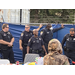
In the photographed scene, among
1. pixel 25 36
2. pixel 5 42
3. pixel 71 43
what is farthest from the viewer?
pixel 25 36

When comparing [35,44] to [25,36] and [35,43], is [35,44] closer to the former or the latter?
[35,43]

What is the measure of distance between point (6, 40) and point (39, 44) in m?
1.42

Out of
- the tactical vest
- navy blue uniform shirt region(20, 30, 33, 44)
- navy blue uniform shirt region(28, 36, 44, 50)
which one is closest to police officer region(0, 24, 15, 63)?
navy blue uniform shirt region(20, 30, 33, 44)

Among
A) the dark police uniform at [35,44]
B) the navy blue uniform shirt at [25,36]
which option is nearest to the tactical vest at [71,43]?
the dark police uniform at [35,44]

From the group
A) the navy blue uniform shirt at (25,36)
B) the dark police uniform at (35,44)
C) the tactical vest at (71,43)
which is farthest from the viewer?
the navy blue uniform shirt at (25,36)

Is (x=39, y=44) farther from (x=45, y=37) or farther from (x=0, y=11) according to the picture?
(x=0, y=11)

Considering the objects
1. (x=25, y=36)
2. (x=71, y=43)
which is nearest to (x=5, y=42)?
(x=25, y=36)

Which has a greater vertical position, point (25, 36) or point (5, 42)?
point (25, 36)

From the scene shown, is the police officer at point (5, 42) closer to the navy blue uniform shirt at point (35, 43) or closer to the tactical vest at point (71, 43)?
the navy blue uniform shirt at point (35, 43)

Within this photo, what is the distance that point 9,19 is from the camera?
935 centimetres

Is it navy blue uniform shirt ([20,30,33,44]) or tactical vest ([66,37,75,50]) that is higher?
navy blue uniform shirt ([20,30,33,44])

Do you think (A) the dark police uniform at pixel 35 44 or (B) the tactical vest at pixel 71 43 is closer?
(A) the dark police uniform at pixel 35 44

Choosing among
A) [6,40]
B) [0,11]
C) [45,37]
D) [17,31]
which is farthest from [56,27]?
[0,11]

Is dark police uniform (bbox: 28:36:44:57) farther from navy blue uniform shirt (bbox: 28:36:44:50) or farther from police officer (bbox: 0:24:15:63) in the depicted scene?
police officer (bbox: 0:24:15:63)
